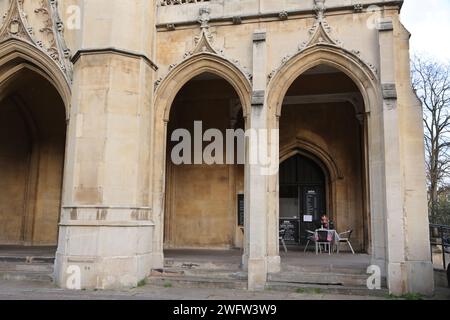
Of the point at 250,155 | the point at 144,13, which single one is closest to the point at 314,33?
the point at 250,155

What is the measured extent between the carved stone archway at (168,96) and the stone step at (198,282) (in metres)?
0.52

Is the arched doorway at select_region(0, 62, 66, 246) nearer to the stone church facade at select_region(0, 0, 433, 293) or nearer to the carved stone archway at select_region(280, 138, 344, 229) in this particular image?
the stone church facade at select_region(0, 0, 433, 293)

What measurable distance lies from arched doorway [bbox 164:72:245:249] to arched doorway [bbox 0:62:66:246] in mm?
3550

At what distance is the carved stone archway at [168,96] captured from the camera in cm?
911

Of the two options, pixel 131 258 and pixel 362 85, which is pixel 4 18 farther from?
pixel 362 85

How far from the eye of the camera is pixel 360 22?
8688mm

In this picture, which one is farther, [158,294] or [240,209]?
[240,209]

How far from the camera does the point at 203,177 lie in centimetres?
1292

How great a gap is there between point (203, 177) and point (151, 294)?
5.64 m

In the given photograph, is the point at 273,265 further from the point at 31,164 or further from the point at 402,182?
the point at 31,164

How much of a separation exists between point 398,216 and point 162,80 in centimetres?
548

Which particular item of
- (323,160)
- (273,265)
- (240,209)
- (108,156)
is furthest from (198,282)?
(323,160)

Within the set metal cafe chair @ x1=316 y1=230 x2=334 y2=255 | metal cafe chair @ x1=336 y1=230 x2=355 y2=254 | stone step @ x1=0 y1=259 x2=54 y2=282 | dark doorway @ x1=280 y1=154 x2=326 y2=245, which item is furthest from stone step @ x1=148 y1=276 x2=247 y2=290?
dark doorway @ x1=280 y1=154 x2=326 y2=245

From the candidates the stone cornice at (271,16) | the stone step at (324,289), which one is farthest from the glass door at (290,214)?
the stone cornice at (271,16)
